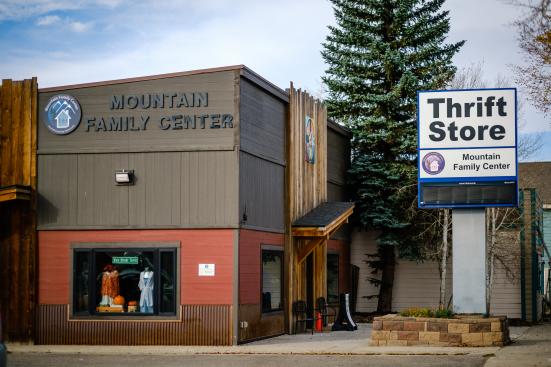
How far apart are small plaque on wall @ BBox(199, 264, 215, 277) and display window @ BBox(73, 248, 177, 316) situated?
65cm

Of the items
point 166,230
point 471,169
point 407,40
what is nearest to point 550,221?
point 407,40

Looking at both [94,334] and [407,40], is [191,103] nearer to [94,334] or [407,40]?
[94,334]

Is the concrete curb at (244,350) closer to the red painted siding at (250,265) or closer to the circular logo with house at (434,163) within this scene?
the red painted siding at (250,265)

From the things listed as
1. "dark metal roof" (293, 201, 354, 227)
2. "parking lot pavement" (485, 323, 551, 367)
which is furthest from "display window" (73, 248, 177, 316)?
"parking lot pavement" (485, 323, 551, 367)

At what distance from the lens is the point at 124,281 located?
75.3 feet

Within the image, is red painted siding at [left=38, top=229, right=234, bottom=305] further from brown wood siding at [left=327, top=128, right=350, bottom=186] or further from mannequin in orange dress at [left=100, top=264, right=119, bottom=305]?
brown wood siding at [left=327, top=128, right=350, bottom=186]

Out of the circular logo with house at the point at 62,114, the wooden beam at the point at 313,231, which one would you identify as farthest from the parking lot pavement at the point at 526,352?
the circular logo with house at the point at 62,114

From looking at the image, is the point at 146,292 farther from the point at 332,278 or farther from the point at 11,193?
the point at 332,278

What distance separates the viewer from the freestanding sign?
22469 millimetres

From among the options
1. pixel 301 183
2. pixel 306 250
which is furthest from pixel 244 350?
pixel 301 183

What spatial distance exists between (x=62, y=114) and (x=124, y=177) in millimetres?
2377

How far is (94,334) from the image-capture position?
23.0 metres

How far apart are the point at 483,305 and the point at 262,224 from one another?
5.93 m

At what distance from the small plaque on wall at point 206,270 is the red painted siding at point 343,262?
980cm
